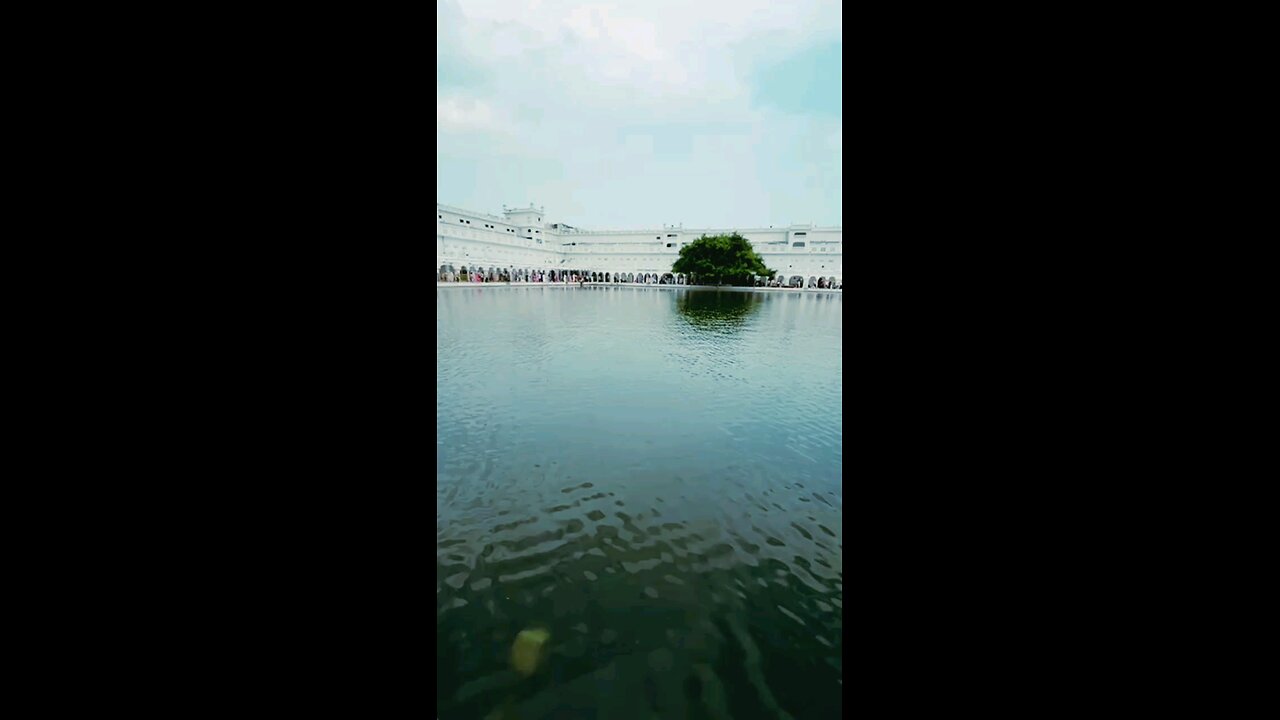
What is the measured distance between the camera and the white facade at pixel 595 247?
3609 cm

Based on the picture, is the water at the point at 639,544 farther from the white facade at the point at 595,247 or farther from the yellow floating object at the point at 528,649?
the white facade at the point at 595,247

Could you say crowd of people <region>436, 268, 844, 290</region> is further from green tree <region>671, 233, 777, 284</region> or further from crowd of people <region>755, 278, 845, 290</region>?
green tree <region>671, 233, 777, 284</region>

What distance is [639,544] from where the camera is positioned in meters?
3.49

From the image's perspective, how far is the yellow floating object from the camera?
96.3 inches

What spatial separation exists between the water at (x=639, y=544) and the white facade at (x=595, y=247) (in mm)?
29156

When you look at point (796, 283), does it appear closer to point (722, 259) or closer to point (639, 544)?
point (722, 259)

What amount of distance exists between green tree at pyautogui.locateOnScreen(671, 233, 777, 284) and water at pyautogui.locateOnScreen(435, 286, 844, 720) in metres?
27.9

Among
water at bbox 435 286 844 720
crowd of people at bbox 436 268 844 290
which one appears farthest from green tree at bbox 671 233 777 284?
water at bbox 435 286 844 720
